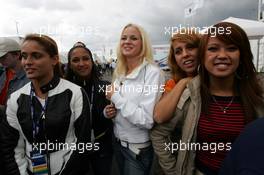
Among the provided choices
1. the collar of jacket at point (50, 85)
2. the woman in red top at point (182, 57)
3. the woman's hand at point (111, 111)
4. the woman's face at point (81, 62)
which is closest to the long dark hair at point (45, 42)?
the collar of jacket at point (50, 85)

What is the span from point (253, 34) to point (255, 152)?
950 cm

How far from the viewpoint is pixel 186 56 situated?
222 cm

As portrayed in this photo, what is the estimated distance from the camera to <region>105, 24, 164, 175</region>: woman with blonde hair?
204 cm

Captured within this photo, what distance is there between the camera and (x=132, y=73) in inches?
86.9

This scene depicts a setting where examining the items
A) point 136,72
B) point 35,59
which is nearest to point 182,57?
point 136,72

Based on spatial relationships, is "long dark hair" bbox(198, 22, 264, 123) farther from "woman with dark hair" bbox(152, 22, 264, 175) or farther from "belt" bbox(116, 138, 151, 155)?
"belt" bbox(116, 138, 151, 155)

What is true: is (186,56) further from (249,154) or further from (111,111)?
(249,154)

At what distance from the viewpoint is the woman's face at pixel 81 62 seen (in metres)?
2.68

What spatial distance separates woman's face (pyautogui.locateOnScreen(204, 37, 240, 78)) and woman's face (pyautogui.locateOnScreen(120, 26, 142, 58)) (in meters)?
0.75

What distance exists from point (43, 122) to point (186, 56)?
4.53 ft

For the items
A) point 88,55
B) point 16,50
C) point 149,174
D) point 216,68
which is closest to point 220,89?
point 216,68

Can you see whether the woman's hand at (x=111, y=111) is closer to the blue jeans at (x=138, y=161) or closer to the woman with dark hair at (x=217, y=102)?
the blue jeans at (x=138, y=161)

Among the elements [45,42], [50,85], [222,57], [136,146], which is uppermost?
[45,42]

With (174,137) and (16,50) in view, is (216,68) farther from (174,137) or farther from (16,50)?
(16,50)
